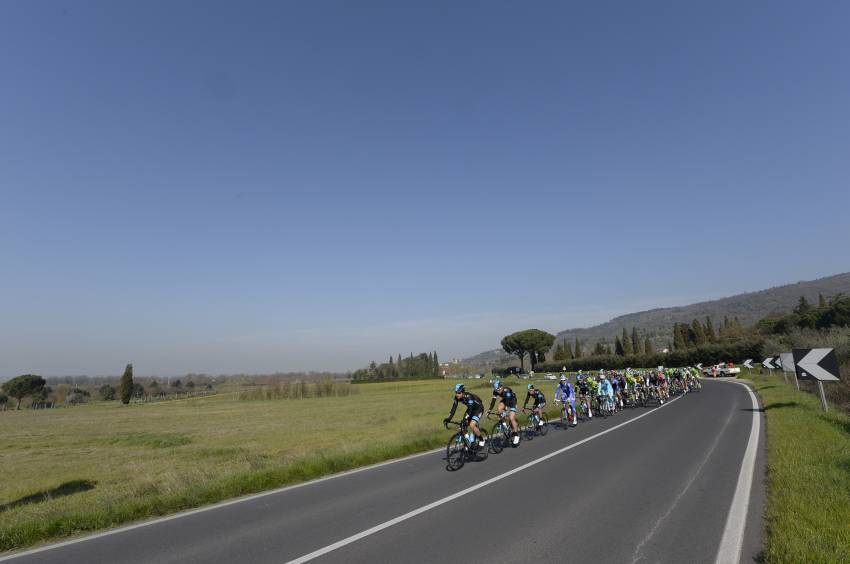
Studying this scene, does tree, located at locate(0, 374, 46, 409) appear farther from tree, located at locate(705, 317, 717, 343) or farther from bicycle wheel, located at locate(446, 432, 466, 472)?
tree, located at locate(705, 317, 717, 343)

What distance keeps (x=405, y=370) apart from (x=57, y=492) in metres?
140

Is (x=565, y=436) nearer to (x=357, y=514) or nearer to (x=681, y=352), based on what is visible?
(x=357, y=514)

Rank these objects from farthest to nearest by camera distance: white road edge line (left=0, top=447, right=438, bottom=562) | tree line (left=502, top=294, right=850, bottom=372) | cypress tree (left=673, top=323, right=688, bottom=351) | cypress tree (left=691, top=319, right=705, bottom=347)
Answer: cypress tree (left=691, top=319, right=705, bottom=347)
cypress tree (left=673, top=323, right=688, bottom=351)
tree line (left=502, top=294, right=850, bottom=372)
white road edge line (left=0, top=447, right=438, bottom=562)

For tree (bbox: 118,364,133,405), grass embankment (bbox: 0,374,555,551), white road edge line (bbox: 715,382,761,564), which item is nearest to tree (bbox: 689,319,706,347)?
grass embankment (bbox: 0,374,555,551)

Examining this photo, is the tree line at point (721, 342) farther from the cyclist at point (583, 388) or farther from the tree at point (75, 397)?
the tree at point (75, 397)

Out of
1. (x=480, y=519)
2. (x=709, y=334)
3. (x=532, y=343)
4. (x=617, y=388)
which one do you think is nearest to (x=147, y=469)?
(x=480, y=519)

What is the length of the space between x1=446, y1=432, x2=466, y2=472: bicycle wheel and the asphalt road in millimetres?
359

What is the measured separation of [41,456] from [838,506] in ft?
93.9

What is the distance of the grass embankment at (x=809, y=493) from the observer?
4.75m

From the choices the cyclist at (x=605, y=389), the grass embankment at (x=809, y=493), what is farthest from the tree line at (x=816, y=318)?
the grass embankment at (x=809, y=493)

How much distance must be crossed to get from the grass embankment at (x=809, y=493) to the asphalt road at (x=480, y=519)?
314mm

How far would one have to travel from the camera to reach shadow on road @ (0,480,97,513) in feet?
36.2

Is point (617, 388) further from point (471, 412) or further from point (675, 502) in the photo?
point (675, 502)

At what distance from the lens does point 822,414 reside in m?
14.4
